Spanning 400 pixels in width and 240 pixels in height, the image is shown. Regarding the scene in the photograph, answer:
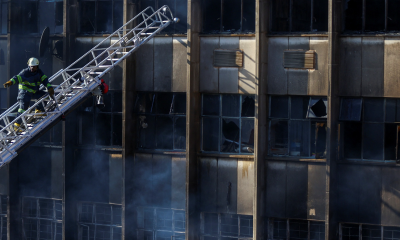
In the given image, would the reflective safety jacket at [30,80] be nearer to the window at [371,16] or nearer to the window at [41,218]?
the window at [41,218]

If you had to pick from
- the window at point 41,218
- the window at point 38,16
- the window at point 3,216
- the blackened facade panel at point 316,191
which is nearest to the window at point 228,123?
A: the blackened facade panel at point 316,191

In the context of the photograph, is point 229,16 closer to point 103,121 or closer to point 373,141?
point 103,121

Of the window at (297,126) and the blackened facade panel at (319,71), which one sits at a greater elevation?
the blackened facade panel at (319,71)

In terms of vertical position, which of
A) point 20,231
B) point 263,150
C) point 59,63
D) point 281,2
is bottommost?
point 20,231

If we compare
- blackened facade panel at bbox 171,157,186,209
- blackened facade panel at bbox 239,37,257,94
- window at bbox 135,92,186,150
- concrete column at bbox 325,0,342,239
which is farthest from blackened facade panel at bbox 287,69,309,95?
blackened facade panel at bbox 171,157,186,209

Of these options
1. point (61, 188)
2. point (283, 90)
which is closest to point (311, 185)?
point (283, 90)

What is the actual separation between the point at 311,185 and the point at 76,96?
8172mm

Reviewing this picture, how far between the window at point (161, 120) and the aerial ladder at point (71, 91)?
2072 millimetres

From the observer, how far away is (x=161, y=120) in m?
18.0

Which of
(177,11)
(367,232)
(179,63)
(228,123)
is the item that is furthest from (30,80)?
(367,232)

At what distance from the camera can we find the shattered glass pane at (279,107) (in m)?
16.8

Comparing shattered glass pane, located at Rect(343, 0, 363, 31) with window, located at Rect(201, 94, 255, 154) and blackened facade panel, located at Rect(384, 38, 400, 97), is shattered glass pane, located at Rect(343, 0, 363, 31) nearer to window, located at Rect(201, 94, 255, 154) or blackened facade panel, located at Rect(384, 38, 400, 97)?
blackened facade panel, located at Rect(384, 38, 400, 97)

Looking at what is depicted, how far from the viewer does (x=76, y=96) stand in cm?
1508

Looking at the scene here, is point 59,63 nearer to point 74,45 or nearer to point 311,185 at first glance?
point 74,45
